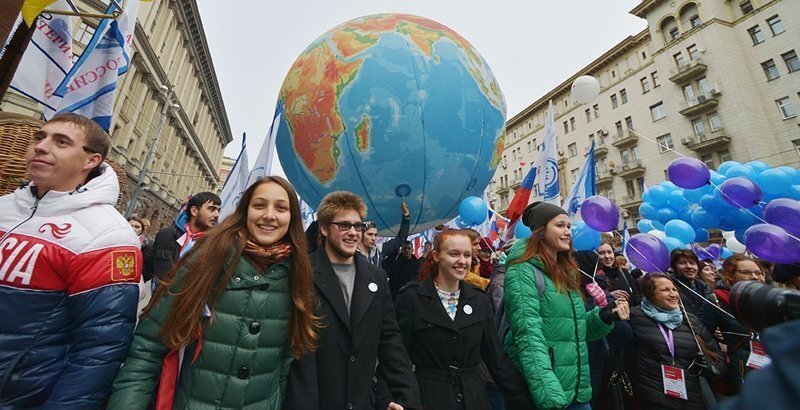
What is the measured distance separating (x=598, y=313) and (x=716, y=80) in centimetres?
2774

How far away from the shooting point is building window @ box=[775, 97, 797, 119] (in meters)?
19.2

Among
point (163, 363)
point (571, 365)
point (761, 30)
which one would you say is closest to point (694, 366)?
point (571, 365)

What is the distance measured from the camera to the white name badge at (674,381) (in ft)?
8.68

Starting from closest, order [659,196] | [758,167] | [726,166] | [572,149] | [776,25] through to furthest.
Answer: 1. [758,167]
2. [726,166]
3. [659,196]
4. [776,25]
5. [572,149]

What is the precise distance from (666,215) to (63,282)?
9.39m

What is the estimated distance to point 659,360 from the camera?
2.79 meters

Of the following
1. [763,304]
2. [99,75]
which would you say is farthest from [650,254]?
[99,75]

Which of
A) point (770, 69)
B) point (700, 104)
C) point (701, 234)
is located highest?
point (770, 69)

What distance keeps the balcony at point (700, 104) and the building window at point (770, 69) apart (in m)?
2.35

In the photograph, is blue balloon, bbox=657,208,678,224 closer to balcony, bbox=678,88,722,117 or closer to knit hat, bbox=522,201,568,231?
knit hat, bbox=522,201,568,231

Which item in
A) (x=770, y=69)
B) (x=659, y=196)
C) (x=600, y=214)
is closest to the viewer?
(x=600, y=214)

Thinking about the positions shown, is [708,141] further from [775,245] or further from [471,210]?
[471,210]

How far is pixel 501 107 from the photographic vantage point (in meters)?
4.40

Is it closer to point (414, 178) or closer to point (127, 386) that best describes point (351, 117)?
point (414, 178)
